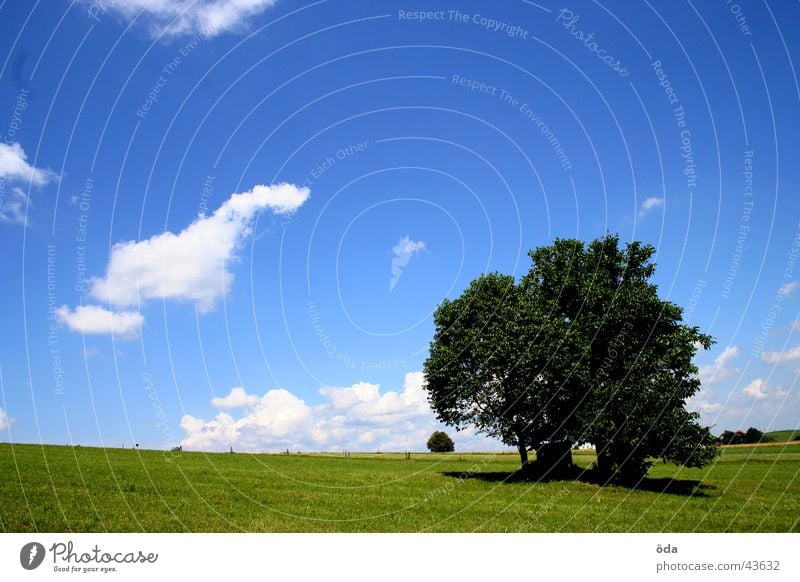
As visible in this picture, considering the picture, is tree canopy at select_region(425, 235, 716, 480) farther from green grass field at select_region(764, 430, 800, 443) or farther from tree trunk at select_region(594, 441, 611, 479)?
green grass field at select_region(764, 430, 800, 443)

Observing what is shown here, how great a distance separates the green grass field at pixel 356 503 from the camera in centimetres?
2122

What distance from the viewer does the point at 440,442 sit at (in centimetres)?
11469

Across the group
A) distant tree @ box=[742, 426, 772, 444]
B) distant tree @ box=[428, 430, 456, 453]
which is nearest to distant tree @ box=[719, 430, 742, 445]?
distant tree @ box=[742, 426, 772, 444]

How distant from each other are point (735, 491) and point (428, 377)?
23974mm

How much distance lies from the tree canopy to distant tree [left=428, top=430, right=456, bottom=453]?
243 ft

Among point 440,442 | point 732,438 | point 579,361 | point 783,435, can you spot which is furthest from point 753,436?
point 579,361

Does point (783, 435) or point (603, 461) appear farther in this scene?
point (783, 435)

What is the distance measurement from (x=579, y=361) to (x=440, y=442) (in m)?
82.1

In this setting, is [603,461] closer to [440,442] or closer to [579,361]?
[579,361]

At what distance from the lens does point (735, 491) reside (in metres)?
37.1
